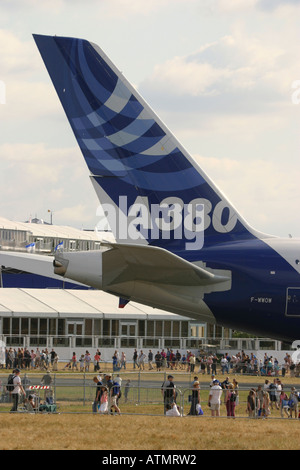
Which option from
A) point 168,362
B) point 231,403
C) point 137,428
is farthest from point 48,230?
point 137,428

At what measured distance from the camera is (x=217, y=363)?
191ft

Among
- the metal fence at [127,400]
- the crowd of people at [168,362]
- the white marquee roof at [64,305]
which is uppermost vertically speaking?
the white marquee roof at [64,305]

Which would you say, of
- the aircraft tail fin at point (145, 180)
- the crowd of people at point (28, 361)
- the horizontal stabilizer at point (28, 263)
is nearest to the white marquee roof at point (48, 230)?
the horizontal stabilizer at point (28, 263)

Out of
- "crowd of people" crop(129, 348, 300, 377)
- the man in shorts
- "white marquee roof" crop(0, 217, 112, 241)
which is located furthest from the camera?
"white marquee roof" crop(0, 217, 112, 241)

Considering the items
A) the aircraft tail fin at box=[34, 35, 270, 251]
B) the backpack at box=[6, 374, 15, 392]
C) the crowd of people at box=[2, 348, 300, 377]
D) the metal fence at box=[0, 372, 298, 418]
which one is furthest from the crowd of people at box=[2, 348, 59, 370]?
the aircraft tail fin at box=[34, 35, 270, 251]

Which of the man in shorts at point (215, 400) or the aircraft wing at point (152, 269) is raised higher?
the aircraft wing at point (152, 269)

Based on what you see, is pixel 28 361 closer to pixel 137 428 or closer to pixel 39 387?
pixel 39 387

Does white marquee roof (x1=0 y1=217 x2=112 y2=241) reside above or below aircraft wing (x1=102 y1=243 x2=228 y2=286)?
above

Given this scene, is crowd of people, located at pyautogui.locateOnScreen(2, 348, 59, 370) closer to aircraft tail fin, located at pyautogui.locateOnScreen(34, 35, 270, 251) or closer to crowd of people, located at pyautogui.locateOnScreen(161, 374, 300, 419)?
crowd of people, located at pyautogui.locateOnScreen(161, 374, 300, 419)

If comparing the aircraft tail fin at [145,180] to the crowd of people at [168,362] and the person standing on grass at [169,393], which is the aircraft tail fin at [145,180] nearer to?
the person standing on grass at [169,393]

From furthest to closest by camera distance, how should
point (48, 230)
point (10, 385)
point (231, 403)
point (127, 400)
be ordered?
point (48, 230)
point (127, 400)
point (10, 385)
point (231, 403)

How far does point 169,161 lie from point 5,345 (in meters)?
40.2

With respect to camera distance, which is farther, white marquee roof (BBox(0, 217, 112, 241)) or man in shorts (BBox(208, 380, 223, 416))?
white marquee roof (BBox(0, 217, 112, 241))
